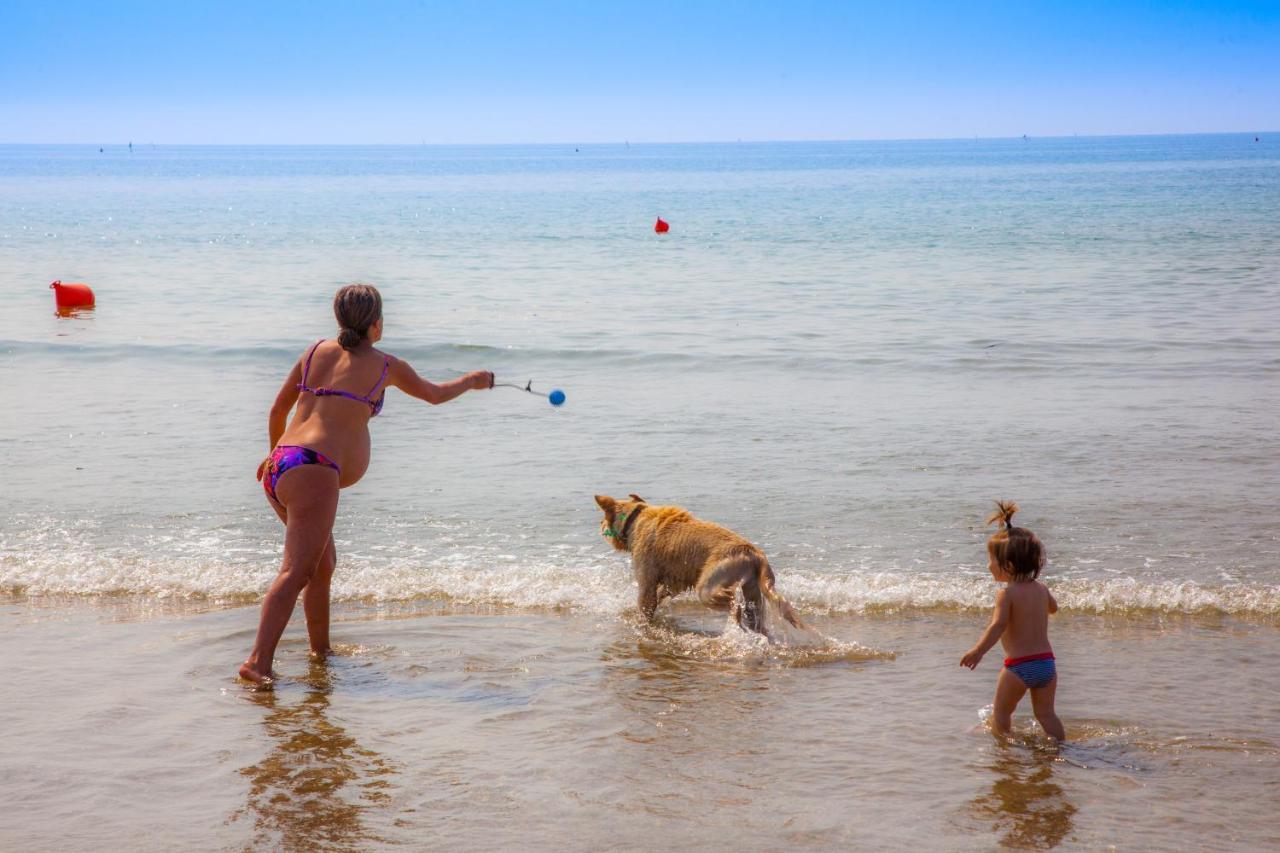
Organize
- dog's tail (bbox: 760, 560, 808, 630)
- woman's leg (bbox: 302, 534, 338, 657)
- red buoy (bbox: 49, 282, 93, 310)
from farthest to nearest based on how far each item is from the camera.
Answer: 1. red buoy (bbox: 49, 282, 93, 310)
2. dog's tail (bbox: 760, 560, 808, 630)
3. woman's leg (bbox: 302, 534, 338, 657)

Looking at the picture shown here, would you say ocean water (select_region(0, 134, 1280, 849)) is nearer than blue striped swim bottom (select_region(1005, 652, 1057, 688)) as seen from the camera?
Yes

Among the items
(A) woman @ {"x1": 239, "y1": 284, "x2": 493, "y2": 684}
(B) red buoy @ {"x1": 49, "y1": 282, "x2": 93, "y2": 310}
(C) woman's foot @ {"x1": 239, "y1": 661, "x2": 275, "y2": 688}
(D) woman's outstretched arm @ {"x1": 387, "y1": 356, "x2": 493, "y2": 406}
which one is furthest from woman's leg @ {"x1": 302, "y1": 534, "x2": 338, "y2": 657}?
(B) red buoy @ {"x1": 49, "y1": 282, "x2": 93, "y2": 310}

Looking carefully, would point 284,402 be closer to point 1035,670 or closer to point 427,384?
point 427,384

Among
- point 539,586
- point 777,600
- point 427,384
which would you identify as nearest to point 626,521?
point 539,586

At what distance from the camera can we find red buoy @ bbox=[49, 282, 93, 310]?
22.8 meters

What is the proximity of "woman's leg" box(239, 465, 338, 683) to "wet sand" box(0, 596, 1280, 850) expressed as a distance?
279mm

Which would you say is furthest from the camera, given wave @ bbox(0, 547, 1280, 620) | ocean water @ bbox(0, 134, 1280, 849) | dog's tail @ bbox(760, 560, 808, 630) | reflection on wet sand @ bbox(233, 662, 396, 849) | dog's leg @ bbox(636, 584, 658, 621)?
wave @ bbox(0, 547, 1280, 620)

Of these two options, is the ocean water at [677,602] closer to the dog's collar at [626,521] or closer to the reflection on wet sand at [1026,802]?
the reflection on wet sand at [1026,802]

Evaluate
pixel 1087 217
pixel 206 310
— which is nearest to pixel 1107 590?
pixel 206 310

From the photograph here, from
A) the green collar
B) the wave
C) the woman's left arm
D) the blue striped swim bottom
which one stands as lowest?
the wave

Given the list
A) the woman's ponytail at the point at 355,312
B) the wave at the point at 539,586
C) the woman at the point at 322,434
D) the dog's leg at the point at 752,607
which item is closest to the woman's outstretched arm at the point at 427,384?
the woman at the point at 322,434

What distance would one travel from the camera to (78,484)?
10445 millimetres

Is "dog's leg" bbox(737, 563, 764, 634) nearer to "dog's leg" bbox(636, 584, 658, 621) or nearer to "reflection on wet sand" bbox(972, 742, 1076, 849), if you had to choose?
"dog's leg" bbox(636, 584, 658, 621)

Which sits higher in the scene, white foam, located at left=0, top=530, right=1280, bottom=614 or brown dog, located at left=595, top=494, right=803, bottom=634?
brown dog, located at left=595, top=494, right=803, bottom=634
